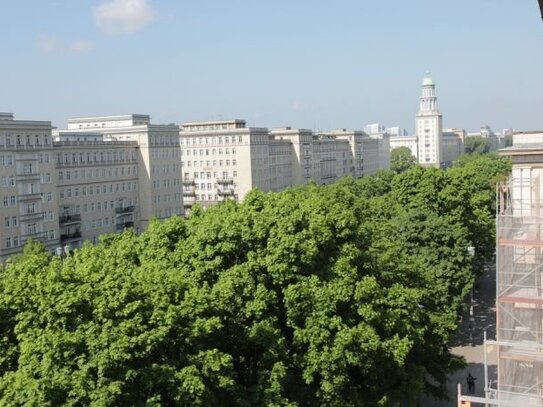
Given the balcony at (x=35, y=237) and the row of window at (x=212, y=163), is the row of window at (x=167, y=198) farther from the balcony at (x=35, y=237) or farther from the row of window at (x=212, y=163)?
the row of window at (x=212, y=163)

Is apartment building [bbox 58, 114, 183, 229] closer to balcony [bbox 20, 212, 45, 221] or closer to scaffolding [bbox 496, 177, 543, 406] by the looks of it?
balcony [bbox 20, 212, 45, 221]

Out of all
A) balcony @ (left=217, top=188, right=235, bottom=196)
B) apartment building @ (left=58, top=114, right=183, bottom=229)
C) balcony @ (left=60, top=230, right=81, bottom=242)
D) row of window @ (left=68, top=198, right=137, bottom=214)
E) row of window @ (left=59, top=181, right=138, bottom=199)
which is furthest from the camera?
balcony @ (left=217, top=188, right=235, bottom=196)

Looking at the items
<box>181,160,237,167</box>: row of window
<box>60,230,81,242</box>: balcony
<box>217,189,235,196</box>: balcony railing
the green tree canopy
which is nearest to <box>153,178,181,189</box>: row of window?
<box>60,230,81,242</box>: balcony

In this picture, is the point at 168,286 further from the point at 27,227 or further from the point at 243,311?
the point at 27,227

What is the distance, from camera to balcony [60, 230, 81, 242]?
69750 mm

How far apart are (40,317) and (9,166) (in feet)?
147

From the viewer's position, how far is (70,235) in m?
70.6

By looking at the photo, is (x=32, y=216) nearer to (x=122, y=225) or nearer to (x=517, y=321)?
(x=122, y=225)

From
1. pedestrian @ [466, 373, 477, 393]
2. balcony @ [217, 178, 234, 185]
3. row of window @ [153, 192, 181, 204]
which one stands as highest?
balcony @ [217, 178, 234, 185]

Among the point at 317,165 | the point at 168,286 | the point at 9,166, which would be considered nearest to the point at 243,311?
the point at 168,286

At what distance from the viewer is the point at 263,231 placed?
26156 millimetres

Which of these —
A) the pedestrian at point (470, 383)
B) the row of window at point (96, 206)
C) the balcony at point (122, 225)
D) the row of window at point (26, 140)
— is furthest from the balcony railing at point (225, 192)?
the pedestrian at point (470, 383)

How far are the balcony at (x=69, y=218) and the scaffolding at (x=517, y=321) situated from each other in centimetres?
5145

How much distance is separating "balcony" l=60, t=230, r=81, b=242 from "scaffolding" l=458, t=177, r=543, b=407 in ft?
168
